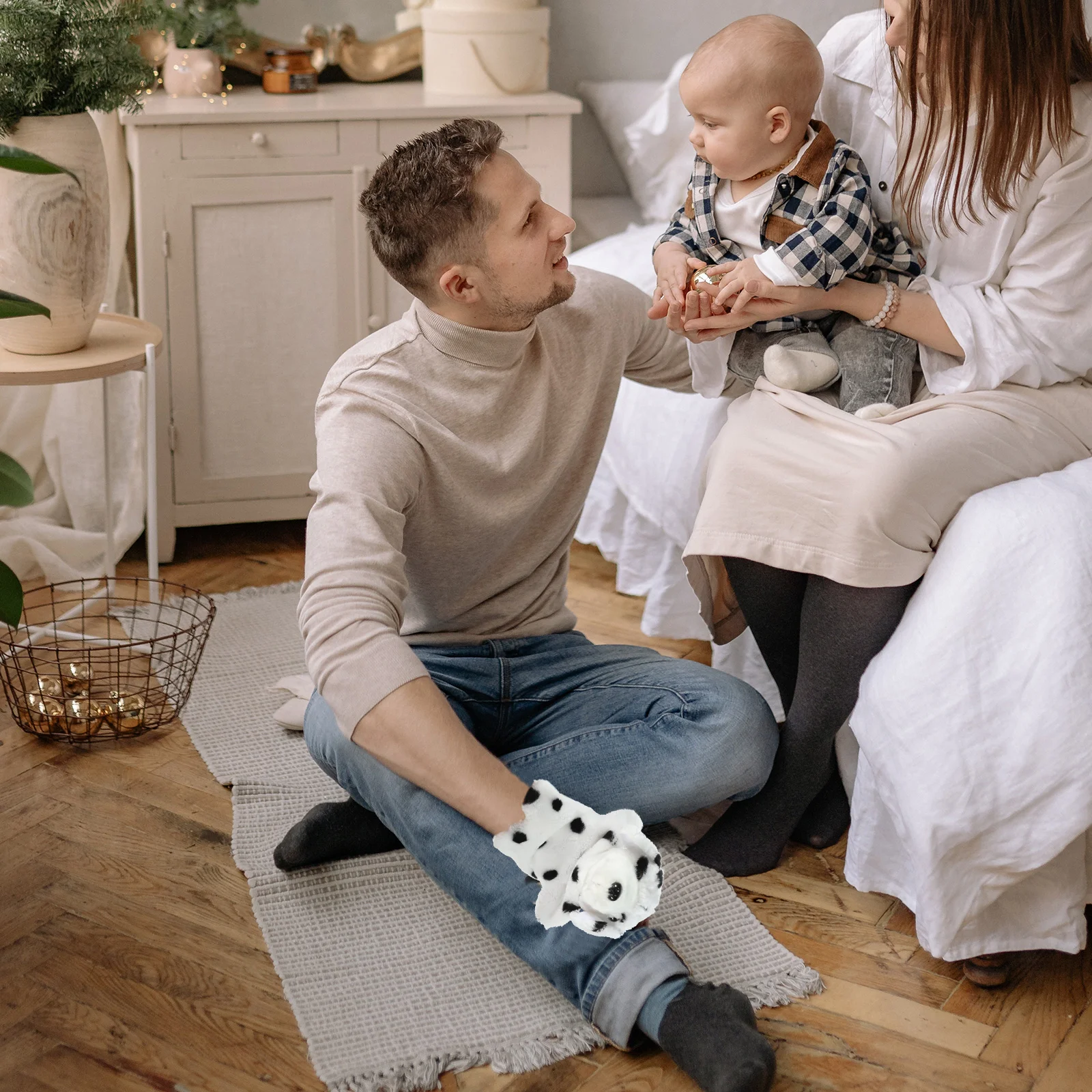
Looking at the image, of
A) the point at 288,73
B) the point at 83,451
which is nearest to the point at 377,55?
the point at 288,73

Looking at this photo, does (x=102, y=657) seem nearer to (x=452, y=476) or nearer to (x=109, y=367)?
(x=109, y=367)

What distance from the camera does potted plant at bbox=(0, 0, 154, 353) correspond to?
192 centimetres

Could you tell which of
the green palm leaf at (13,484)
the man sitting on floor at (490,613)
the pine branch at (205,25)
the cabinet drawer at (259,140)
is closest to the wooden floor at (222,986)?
the man sitting on floor at (490,613)

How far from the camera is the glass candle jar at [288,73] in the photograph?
8.54 feet

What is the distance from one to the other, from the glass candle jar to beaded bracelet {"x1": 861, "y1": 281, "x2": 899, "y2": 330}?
1.48 meters

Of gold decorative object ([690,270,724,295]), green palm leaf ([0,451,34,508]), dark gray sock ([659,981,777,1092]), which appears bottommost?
dark gray sock ([659,981,777,1092])

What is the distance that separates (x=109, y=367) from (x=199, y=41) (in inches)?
35.2

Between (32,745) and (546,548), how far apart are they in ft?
2.73

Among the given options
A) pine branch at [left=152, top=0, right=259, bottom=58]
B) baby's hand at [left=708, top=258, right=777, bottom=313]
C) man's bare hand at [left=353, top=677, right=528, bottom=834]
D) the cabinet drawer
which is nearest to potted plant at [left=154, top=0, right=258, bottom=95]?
pine branch at [left=152, top=0, right=259, bottom=58]

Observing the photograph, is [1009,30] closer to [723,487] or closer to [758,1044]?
[723,487]

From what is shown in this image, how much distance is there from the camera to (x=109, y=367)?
2.00m

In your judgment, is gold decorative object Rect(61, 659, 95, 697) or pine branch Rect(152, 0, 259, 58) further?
pine branch Rect(152, 0, 259, 58)

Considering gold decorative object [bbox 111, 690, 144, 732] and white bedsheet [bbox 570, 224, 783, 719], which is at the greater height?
white bedsheet [bbox 570, 224, 783, 719]

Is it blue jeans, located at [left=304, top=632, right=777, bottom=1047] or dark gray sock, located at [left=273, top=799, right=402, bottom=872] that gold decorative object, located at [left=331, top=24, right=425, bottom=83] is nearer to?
blue jeans, located at [left=304, top=632, right=777, bottom=1047]
